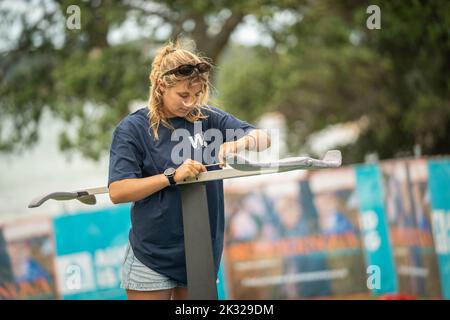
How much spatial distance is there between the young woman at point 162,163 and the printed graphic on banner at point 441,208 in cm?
665

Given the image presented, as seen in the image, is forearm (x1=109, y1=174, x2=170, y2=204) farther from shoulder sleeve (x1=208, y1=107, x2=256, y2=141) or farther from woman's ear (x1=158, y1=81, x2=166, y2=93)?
shoulder sleeve (x1=208, y1=107, x2=256, y2=141)

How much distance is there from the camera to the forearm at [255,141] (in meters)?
3.53

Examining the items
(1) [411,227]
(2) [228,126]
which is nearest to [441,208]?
(1) [411,227]

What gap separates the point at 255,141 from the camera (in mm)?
3600

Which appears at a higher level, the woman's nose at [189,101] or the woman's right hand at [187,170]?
the woman's nose at [189,101]

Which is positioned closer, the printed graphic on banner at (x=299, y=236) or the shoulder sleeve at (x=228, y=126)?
the shoulder sleeve at (x=228, y=126)

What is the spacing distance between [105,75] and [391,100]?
1060cm

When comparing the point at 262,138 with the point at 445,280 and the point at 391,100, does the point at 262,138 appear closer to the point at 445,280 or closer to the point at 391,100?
the point at 445,280

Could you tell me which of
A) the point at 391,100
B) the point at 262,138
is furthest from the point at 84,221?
the point at 391,100

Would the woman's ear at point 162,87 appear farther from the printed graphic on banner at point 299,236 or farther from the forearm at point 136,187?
the printed graphic on banner at point 299,236

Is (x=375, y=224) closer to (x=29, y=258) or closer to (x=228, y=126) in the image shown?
(x=29, y=258)

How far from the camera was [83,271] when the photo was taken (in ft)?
27.5

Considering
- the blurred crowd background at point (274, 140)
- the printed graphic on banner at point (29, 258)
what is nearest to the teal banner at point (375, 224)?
the blurred crowd background at point (274, 140)

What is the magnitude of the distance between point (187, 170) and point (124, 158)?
36 centimetres
